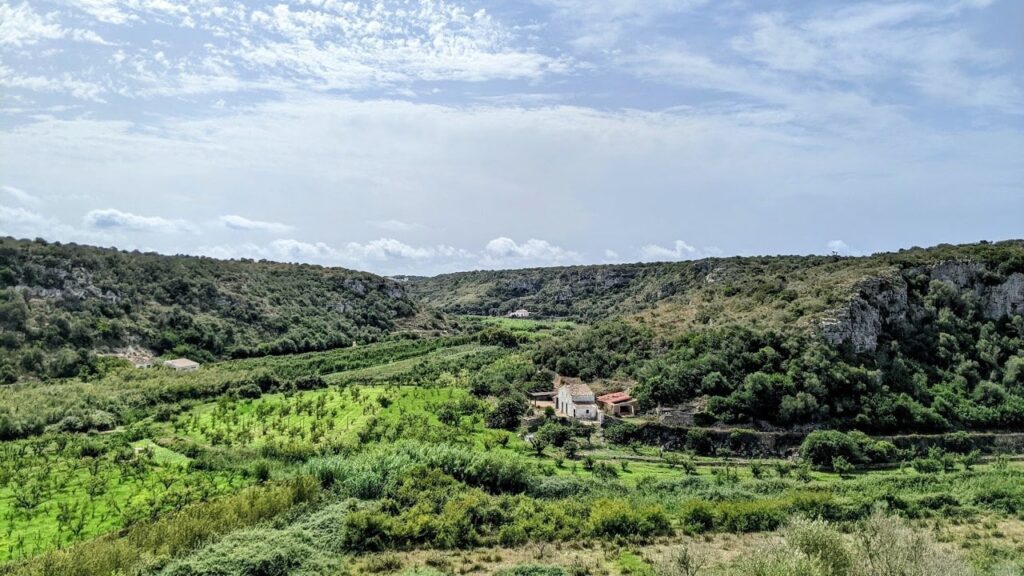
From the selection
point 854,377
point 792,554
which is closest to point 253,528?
point 792,554

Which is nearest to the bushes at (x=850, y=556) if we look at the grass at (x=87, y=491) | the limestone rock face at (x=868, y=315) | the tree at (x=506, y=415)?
the grass at (x=87, y=491)

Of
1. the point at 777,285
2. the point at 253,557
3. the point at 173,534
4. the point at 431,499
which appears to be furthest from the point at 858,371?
the point at 173,534

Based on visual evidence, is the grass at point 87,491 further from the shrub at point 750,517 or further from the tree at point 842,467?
the tree at point 842,467

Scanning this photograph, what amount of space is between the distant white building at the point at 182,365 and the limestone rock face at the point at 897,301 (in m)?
72.1

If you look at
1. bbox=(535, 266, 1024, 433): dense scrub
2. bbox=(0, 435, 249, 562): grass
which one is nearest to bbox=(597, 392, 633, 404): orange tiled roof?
bbox=(535, 266, 1024, 433): dense scrub

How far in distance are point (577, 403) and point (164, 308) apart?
67.9m

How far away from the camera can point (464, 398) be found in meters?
57.1

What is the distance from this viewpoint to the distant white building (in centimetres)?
7506

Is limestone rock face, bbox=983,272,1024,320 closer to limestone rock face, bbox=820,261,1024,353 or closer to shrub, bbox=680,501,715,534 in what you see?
limestone rock face, bbox=820,261,1024,353

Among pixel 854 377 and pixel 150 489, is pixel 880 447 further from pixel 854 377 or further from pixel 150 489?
pixel 150 489

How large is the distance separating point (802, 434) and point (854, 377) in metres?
8.42

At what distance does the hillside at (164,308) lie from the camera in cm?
7031

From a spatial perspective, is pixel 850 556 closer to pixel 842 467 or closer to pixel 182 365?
pixel 842 467

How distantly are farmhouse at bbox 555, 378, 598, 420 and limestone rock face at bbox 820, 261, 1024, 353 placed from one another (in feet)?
76.1
